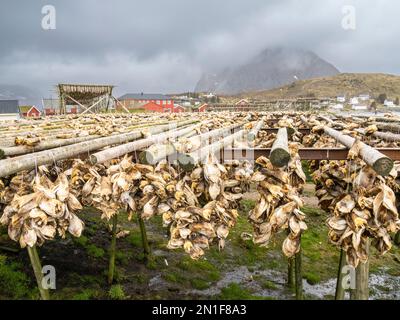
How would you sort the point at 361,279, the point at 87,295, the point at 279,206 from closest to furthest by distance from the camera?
1. the point at 279,206
2. the point at 361,279
3. the point at 87,295

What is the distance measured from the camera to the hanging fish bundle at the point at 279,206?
429 cm

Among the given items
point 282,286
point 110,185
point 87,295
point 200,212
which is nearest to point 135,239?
point 87,295

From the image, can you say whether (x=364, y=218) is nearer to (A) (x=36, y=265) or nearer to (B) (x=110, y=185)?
(B) (x=110, y=185)

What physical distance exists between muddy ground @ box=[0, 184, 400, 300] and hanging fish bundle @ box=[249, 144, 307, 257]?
3972mm

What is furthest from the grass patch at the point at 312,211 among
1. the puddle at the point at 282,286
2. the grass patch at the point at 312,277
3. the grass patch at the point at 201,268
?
the grass patch at the point at 201,268

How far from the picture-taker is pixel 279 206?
176 inches

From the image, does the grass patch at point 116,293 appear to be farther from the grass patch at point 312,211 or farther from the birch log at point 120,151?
the grass patch at point 312,211

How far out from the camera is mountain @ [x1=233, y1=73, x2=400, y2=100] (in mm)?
126312

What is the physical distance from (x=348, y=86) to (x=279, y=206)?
501 feet

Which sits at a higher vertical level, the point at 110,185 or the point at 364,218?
the point at 110,185

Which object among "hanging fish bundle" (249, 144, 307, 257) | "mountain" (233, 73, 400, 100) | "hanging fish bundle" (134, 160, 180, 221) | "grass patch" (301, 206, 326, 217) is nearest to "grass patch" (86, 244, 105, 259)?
"hanging fish bundle" (134, 160, 180, 221)

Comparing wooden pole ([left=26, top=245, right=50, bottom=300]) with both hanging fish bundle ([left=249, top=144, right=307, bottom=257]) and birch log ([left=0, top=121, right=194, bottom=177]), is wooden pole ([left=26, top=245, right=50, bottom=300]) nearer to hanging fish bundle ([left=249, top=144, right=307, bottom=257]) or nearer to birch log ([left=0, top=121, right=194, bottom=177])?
birch log ([left=0, top=121, right=194, bottom=177])
